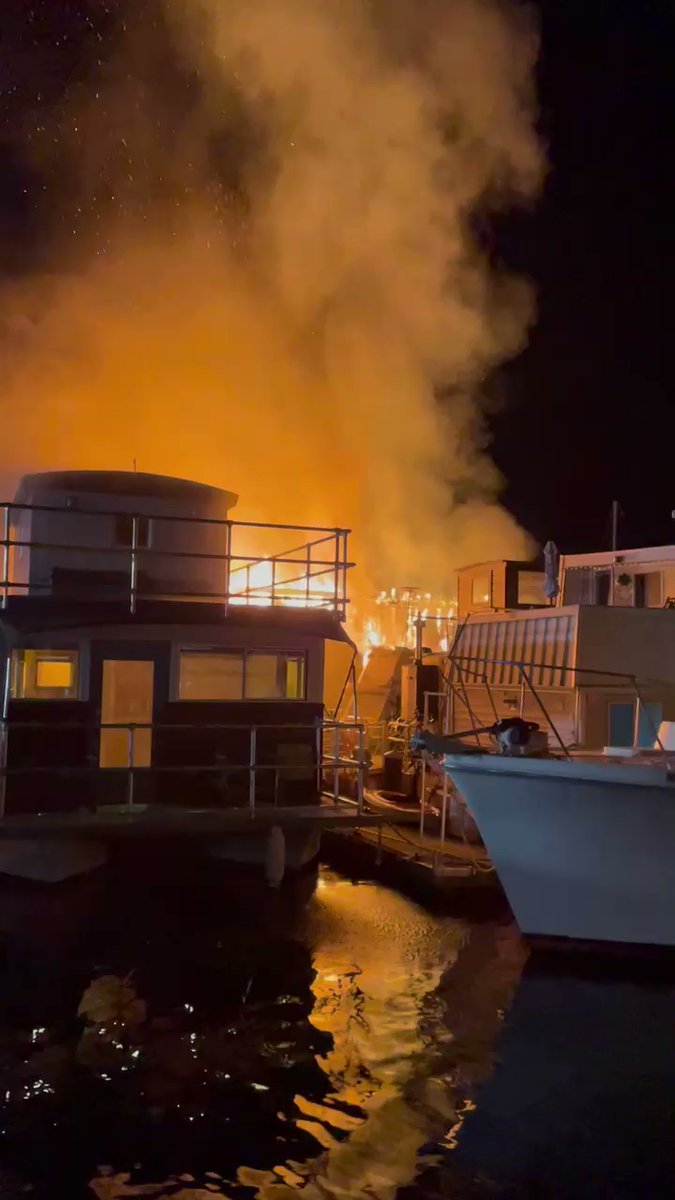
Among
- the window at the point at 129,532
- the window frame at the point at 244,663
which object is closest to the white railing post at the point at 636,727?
the window frame at the point at 244,663

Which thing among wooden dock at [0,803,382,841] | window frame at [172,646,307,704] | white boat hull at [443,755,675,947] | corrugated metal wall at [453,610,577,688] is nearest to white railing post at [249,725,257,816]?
wooden dock at [0,803,382,841]

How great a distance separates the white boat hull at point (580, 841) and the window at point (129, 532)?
6.20 metres

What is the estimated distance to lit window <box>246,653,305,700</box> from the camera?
50.9 ft

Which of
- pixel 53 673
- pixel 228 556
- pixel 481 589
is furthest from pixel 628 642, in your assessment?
pixel 481 589

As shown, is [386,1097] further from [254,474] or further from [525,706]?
[254,474]

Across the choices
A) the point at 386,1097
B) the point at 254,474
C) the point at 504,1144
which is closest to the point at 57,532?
the point at 386,1097

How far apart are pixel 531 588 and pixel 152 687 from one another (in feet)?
52.3

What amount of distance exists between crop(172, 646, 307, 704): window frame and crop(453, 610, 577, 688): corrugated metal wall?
2.98m

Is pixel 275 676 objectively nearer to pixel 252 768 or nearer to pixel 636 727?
pixel 252 768

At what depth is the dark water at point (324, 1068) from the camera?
7.67m

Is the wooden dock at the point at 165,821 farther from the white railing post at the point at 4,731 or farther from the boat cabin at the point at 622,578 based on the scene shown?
the boat cabin at the point at 622,578

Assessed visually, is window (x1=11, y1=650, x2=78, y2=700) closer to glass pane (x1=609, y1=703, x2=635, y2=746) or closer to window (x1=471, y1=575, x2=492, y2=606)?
glass pane (x1=609, y1=703, x2=635, y2=746)

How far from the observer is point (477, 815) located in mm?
12773

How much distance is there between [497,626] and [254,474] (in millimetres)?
17463
